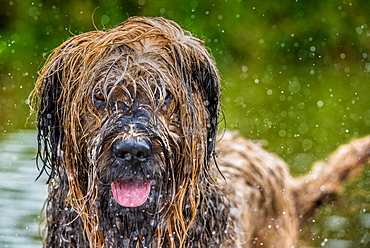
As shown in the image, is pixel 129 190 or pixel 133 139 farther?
pixel 129 190

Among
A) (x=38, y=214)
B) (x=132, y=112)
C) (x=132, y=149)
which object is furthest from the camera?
(x=38, y=214)

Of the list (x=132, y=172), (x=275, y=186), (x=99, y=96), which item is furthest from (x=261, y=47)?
(x=132, y=172)

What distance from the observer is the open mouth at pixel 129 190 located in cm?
365

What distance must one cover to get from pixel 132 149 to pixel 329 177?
264 cm

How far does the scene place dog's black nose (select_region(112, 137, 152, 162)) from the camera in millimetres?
3291

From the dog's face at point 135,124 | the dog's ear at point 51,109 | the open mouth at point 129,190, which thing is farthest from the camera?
the dog's ear at point 51,109

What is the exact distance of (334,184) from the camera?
212 inches

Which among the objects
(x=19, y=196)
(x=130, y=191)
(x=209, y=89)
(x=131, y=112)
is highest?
(x=19, y=196)

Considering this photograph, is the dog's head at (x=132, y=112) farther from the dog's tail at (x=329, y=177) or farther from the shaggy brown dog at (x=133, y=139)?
the dog's tail at (x=329, y=177)

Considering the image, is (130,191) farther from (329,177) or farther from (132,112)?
(329,177)

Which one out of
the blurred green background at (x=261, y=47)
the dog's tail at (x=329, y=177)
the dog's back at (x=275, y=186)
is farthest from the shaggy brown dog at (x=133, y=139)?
the blurred green background at (x=261, y=47)

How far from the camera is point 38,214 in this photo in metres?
6.60

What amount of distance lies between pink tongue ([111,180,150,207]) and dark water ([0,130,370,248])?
8.02ft

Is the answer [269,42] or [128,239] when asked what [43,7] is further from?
[128,239]
